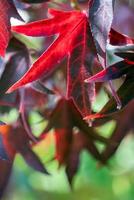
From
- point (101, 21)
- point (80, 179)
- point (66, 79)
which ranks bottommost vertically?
point (80, 179)

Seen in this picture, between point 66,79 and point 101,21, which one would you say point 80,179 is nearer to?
point 66,79

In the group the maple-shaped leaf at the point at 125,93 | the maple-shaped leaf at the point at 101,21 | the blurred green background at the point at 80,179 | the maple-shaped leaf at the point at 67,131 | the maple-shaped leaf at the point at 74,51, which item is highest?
the maple-shaped leaf at the point at 101,21

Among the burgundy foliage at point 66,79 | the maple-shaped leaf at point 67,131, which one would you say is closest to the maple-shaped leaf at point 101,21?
the burgundy foliage at point 66,79

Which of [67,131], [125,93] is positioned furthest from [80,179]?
[125,93]

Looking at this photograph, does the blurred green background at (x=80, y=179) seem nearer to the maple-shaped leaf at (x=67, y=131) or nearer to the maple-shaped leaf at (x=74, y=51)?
the maple-shaped leaf at (x=67, y=131)

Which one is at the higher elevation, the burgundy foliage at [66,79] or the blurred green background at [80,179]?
the burgundy foliage at [66,79]

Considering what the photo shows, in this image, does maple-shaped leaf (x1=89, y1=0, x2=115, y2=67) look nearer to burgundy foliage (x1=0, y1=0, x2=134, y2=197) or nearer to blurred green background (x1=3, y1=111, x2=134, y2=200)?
burgundy foliage (x1=0, y1=0, x2=134, y2=197)

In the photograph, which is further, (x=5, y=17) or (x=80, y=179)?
(x=80, y=179)

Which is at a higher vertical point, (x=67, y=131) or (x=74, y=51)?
(x=74, y=51)

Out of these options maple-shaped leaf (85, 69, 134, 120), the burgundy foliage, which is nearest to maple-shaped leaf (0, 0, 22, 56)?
the burgundy foliage

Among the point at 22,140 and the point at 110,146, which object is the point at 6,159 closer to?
the point at 22,140
